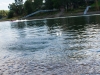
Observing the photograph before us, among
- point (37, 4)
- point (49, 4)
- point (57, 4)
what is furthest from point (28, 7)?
point (57, 4)

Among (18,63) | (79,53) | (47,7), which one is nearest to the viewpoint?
(18,63)

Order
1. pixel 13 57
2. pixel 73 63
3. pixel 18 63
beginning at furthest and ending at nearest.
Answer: pixel 13 57 < pixel 18 63 < pixel 73 63

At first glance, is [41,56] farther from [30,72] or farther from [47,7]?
[47,7]

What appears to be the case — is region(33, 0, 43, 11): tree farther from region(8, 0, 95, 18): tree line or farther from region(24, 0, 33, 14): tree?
region(24, 0, 33, 14): tree

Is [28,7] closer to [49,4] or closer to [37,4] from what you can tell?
[37,4]

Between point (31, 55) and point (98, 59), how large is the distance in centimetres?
806

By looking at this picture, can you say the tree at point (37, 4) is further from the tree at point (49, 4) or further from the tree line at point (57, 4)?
the tree at point (49, 4)

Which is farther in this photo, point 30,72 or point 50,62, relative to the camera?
point 50,62

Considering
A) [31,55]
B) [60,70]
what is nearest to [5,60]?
[31,55]

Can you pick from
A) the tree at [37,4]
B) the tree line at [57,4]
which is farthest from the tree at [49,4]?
the tree at [37,4]

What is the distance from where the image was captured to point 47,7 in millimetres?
178750

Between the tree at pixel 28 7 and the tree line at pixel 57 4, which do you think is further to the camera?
the tree at pixel 28 7

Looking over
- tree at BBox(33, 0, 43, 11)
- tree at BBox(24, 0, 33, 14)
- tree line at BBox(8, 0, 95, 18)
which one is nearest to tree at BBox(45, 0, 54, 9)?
tree line at BBox(8, 0, 95, 18)

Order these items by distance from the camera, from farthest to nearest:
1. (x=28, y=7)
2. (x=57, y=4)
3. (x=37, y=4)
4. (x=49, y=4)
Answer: (x=37, y=4) < (x=28, y=7) < (x=49, y=4) < (x=57, y=4)
